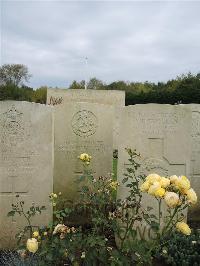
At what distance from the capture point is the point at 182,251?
3852mm

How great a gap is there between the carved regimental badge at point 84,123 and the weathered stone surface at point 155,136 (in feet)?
5.64

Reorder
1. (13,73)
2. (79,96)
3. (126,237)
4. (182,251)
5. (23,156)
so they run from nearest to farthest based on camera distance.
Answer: (126,237), (182,251), (23,156), (79,96), (13,73)

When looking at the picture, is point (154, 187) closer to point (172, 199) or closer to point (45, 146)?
point (172, 199)

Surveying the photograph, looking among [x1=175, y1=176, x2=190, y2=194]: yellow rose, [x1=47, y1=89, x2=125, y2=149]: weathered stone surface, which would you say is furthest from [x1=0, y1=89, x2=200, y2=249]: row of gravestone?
[x1=47, y1=89, x2=125, y2=149]: weathered stone surface

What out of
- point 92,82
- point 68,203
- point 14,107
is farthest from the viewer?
point 92,82

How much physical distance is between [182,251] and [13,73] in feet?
128

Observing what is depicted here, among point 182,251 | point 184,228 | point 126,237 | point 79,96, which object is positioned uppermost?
A: point 79,96

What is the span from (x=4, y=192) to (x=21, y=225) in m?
0.41

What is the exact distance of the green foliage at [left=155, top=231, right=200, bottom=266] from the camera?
3.73 m

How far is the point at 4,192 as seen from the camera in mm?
4641

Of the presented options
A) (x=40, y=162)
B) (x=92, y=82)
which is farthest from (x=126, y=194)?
(x=92, y=82)

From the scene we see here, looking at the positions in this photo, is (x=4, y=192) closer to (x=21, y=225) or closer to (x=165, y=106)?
(x=21, y=225)

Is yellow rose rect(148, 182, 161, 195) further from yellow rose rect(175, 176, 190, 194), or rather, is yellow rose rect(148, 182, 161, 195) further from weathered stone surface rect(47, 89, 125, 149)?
weathered stone surface rect(47, 89, 125, 149)

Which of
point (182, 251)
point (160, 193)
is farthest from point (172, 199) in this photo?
point (182, 251)
